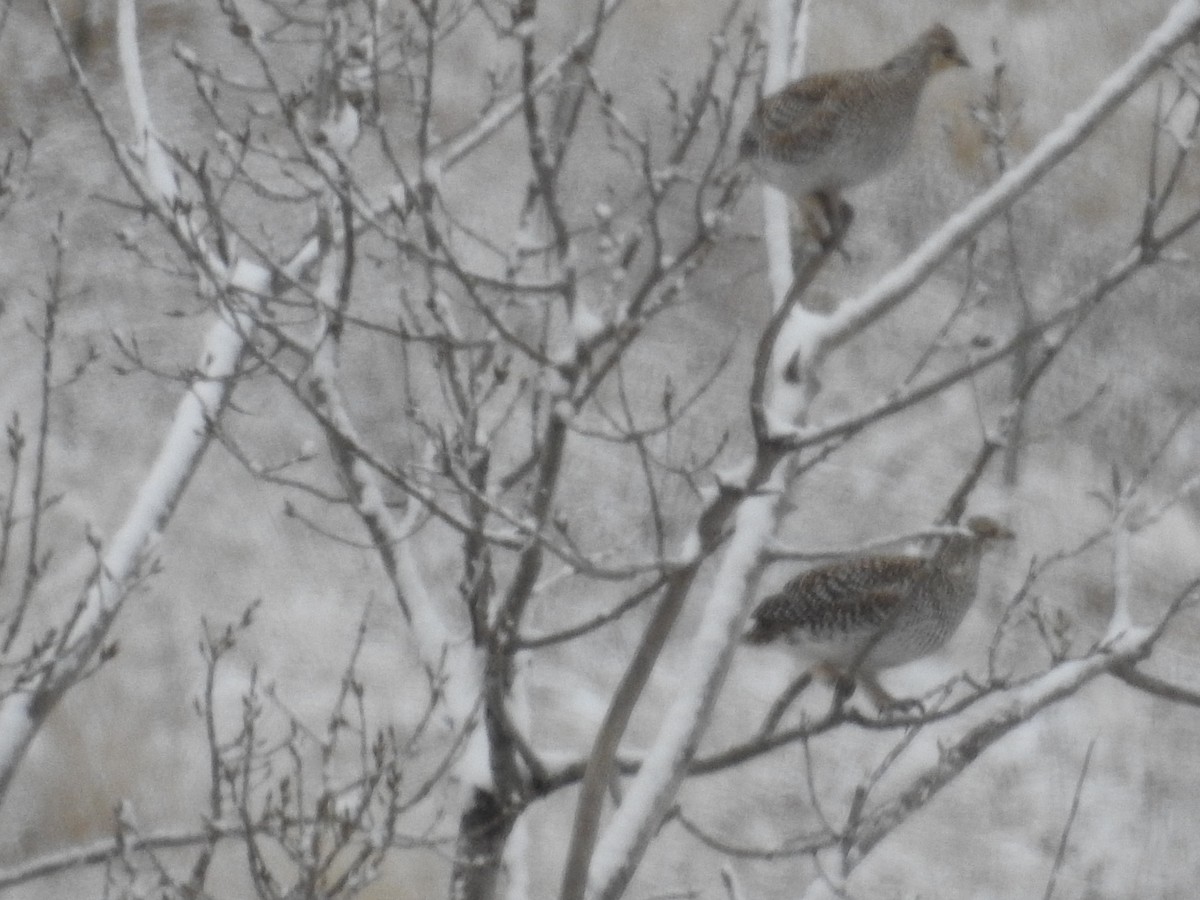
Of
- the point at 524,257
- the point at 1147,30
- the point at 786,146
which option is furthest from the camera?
the point at 1147,30

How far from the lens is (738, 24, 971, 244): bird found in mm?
5629

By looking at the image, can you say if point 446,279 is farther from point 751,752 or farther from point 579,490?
point 751,752

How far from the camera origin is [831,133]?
18.6ft

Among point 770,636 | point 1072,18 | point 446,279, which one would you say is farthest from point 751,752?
point 1072,18

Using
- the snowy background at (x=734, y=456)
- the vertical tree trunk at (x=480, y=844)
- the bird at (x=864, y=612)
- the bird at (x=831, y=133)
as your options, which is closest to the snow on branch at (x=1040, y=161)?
the bird at (x=831, y=133)

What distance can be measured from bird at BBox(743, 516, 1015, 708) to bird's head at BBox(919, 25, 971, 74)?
146 centimetres

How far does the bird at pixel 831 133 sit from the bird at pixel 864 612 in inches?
51.3

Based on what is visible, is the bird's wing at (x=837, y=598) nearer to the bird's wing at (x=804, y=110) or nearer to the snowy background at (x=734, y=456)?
the bird's wing at (x=804, y=110)

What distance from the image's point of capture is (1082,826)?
560 inches

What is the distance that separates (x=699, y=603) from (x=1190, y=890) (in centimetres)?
411

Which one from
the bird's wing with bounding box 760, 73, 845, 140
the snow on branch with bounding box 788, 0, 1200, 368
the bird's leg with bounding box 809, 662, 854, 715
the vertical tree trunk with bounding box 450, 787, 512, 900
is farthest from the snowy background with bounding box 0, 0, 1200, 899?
the snow on branch with bounding box 788, 0, 1200, 368

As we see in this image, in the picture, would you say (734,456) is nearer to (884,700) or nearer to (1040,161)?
(884,700)

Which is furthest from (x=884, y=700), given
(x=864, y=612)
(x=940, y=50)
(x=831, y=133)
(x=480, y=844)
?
(x=940, y=50)

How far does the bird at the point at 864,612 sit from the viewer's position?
653 centimetres
